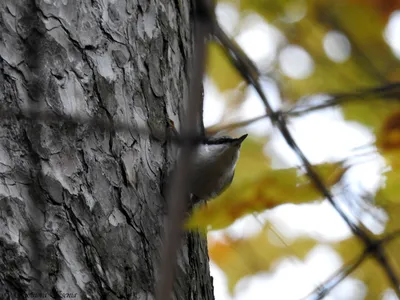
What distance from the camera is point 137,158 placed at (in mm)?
1185

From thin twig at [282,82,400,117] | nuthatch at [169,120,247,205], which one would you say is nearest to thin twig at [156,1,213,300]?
thin twig at [282,82,400,117]

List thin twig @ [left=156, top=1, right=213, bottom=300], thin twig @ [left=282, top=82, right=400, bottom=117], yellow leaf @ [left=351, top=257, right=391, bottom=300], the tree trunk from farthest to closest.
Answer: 1. yellow leaf @ [left=351, top=257, right=391, bottom=300]
2. the tree trunk
3. thin twig @ [left=282, top=82, right=400, bottom=117]
4. thin twig @ [left=156, top=1, right=213, bottom=300]

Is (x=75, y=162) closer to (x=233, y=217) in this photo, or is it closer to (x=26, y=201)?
(x=26, y=201)

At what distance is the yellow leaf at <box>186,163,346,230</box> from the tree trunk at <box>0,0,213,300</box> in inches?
7.7

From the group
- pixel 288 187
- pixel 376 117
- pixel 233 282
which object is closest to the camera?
pixel 288 187

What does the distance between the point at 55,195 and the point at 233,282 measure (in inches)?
74.6

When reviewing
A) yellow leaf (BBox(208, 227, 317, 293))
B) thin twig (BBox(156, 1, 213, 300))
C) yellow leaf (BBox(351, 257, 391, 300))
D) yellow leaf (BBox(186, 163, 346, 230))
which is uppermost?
yellow leaf (BBox(208, 227, 317, 293))

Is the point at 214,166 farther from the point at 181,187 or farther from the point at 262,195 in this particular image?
the point at 181,187

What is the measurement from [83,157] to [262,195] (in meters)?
0.37

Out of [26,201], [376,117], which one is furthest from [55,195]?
[376,117]

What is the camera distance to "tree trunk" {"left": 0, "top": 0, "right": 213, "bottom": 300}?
Result: 101 cm

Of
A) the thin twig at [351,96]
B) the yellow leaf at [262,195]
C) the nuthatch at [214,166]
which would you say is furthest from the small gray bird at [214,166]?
the thin twig at [351,96]

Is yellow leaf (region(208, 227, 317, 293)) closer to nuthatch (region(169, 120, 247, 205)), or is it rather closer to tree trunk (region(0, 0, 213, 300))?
nuthatch (region(169, 120, 247, 205))

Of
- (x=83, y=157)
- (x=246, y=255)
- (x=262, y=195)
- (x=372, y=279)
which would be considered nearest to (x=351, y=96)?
(x=262, y=195)
